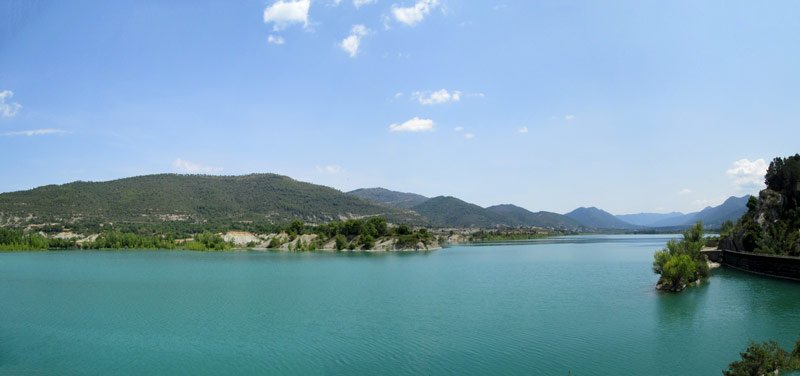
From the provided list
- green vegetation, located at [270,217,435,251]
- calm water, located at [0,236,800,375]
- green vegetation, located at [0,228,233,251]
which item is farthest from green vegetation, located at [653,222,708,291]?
green vegetation, located at [0,228,233,251]

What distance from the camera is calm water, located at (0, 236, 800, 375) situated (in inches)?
830

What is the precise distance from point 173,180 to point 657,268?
192754 millimetres

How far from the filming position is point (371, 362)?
21250mm

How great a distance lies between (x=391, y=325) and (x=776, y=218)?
177 feet

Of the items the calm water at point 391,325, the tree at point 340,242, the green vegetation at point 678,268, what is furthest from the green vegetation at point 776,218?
the tree at point 340,242

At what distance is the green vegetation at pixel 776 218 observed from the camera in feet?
174

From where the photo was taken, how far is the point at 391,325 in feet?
93.0

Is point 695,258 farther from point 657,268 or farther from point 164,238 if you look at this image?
Result: point 164,238

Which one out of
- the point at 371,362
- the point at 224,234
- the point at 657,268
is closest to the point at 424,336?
the point at 371,362

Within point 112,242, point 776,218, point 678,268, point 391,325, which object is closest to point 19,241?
point 112,242

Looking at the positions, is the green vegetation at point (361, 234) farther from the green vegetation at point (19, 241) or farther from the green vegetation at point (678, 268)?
the green vegetation at point (678, 268)

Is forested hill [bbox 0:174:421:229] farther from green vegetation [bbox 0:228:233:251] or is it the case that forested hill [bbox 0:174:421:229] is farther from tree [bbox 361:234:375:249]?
tree [bbox 361:234:375:249]

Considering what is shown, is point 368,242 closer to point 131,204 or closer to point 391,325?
point 391,325

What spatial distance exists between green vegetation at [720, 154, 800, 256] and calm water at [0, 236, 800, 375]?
6495mm
